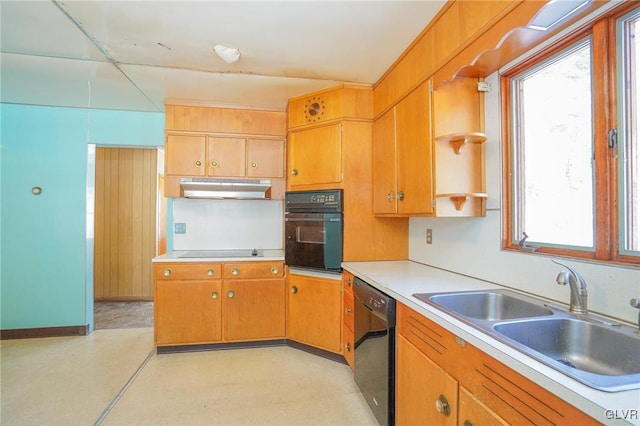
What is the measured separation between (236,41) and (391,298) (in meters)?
1.99

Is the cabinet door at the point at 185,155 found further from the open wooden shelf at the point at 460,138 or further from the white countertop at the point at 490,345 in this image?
the open wooden shelf at the point at 460,138

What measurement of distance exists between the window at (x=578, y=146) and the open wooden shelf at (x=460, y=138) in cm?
16

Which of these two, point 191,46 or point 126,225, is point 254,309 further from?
point 126,225

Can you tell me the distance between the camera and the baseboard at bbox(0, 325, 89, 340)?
286 centimetres

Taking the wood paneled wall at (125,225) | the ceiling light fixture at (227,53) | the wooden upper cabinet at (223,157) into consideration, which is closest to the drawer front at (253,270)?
the wooden upper cabinet at (223,157)

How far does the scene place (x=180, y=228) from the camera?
3.23 metres

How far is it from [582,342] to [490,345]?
1.61 ft

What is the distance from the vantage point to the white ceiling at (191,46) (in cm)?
168

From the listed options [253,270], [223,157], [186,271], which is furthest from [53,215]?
[253,270]

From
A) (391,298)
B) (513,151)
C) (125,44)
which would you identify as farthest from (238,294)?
(513,151)

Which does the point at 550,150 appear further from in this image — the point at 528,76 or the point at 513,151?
the point at 528,76

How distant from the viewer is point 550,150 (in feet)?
4.96

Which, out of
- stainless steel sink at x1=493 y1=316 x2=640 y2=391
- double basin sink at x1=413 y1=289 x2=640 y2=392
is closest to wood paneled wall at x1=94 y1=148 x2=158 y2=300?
double basin sink at x1=413 y1=289 x2=640 y2=392

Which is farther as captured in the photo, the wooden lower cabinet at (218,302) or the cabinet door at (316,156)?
the wooden lower cabinet at (218,302)
